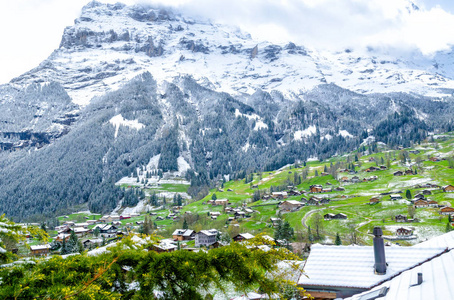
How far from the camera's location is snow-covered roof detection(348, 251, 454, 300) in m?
9.53

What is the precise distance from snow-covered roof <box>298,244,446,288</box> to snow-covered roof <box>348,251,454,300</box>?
20.7 ft

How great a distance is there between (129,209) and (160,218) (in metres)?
45.3

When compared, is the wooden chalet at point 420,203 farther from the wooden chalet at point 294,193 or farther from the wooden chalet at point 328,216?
the wooden chalet at point 294,193

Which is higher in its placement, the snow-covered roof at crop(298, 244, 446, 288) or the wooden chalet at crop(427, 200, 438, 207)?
the snow-covered roof at crop(298, 244, 446, 288)

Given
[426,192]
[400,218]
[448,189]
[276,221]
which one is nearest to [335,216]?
[400,218]

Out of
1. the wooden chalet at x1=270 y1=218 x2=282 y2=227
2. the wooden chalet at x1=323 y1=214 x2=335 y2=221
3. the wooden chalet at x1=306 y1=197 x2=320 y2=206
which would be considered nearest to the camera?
the wooden chalet at x1=270 y1=218 x2=282 y2=227

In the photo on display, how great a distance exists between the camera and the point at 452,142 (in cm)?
19512

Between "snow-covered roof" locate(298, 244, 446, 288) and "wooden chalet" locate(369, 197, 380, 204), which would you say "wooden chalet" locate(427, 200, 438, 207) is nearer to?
"wooden chalet" locate(369, 197, 380, 204)

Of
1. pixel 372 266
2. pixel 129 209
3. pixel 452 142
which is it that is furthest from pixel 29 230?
pixel 452 142

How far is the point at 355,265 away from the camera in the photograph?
21.2 m

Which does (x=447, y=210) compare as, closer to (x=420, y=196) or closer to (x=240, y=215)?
(x=420, y=196)

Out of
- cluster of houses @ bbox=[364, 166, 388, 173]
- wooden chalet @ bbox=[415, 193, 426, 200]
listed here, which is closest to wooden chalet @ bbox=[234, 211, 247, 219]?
wooden chalet @ bbox=[415, 193, 426, 200]

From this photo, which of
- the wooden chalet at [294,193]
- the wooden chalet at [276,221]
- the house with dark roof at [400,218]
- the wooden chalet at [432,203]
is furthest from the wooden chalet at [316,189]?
the house with dark roof at [400,218]

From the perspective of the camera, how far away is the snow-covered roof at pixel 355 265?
19344 millimetres
